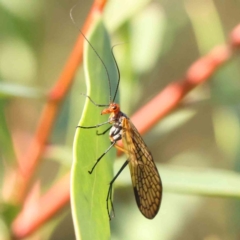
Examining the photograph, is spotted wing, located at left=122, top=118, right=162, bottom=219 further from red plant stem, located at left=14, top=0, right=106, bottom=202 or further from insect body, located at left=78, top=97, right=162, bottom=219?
red plant stem, located at left=14, top=0, right=106, bottom=202

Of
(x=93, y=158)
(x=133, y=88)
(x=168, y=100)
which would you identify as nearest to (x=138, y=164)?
(x=168, y=100)

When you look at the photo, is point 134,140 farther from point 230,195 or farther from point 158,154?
point 158,154

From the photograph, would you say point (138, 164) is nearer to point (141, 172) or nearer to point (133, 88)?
point (141, 172)

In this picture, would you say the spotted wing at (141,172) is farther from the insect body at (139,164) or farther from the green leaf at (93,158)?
the green leaf at (93,158)

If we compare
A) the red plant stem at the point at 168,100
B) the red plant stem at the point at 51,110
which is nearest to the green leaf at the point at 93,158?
the red plant stem at the point at 51,110

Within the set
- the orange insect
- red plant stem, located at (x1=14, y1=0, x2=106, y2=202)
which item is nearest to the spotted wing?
the orange insect
